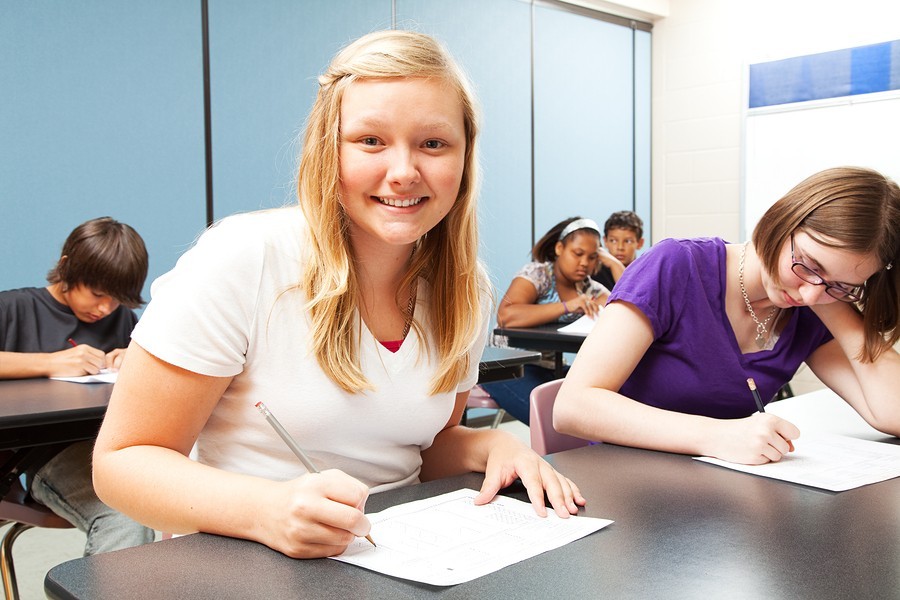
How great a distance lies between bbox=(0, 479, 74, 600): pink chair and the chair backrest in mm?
1181

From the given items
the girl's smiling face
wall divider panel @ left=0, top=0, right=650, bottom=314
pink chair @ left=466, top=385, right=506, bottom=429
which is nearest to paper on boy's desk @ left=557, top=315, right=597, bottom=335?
pink chair @ left=466, top=385, right=506, bottom=429

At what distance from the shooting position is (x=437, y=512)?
3.21ft

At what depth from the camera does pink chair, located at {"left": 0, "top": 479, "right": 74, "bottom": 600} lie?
6.49 ft

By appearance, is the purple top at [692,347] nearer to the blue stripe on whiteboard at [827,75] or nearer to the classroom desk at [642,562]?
the classroom desk at [642,562]

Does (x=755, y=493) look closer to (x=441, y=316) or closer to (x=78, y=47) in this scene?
(x=441, y=316)

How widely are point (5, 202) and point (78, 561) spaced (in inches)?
113

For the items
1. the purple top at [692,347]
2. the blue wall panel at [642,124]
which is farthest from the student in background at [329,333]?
the blue wall panel at [642,124]

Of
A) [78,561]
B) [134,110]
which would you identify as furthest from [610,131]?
[78,561]

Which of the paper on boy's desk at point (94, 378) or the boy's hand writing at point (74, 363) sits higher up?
the boy's hand writing at point (74, 363)

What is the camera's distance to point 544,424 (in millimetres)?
1583

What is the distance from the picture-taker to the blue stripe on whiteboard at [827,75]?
16.6 ft

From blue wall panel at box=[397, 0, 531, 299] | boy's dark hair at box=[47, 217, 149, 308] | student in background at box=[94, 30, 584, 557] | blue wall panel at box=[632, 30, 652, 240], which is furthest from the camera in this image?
A: blue wall panel at box=[632, 30, 652, 240]

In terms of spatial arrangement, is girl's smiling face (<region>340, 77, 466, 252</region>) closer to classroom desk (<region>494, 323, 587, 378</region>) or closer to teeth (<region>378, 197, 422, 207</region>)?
teeth (<region>378, 197, 422, 207</region>)

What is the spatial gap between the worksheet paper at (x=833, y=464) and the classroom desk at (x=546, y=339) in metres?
1.86
